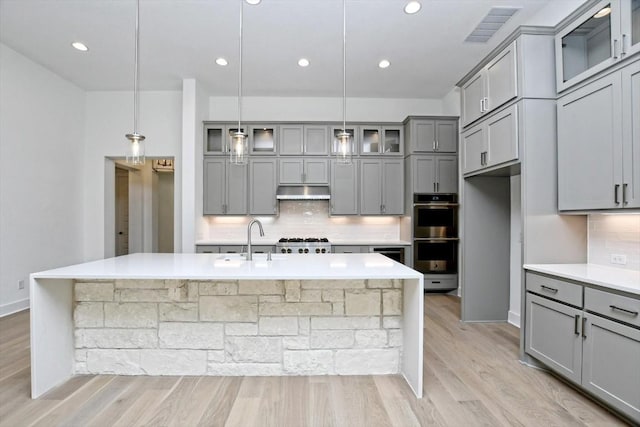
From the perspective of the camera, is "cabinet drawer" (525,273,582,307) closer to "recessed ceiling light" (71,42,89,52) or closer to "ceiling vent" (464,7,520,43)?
"ceiling vent" (464,7,520,43)

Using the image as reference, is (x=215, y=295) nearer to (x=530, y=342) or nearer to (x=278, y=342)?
(x=278, y=342)

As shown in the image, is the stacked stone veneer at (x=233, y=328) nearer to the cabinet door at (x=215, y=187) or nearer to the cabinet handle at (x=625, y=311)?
the cabinet handle at (x=625, y=311)

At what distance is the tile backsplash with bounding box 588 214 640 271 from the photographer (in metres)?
2.29

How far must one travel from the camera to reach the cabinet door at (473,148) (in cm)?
323

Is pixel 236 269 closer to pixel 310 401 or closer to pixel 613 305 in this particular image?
pixel 310 401

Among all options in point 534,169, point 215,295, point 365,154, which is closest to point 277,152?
point 365,154

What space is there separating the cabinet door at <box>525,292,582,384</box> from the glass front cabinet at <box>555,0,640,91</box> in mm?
1690

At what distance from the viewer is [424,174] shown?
189 inches

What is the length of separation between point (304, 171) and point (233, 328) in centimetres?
311

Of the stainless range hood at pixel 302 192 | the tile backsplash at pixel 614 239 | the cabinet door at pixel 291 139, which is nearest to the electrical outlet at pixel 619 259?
the tile backsplash at pixel 614 239

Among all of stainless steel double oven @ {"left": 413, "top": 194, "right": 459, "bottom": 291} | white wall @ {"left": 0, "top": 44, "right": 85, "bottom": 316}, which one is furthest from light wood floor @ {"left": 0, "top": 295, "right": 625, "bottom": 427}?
stainless steel double oven @ {"left": 413, "top": 194, "right": 459, "bottom": 291}


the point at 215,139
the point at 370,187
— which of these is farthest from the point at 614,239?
the point at 215,139

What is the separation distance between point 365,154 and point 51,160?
14.9 ft

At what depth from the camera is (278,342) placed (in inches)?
91.7
